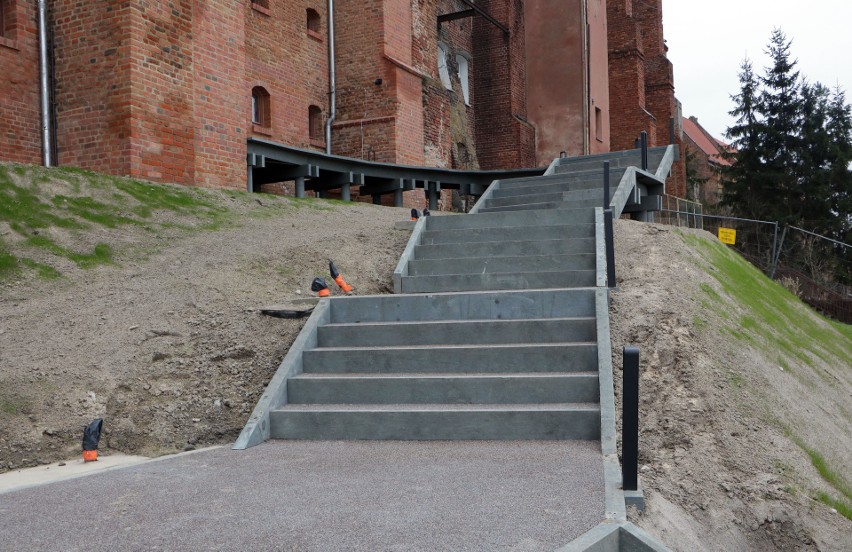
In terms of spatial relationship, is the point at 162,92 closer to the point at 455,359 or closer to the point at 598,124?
the point at 455,359

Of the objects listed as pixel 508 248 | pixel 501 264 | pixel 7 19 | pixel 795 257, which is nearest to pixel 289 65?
pixel 7 19

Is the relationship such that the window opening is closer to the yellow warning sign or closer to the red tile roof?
the yellow warning sign

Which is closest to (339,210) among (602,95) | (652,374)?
(652,374)

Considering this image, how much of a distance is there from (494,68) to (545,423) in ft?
76.7

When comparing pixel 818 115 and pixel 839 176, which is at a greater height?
pixel 818 115

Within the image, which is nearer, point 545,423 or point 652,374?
point 545,423

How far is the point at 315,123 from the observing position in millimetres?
21016

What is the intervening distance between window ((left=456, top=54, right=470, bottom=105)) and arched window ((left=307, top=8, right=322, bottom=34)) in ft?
25.5

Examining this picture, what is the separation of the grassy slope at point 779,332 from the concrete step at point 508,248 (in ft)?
4.71

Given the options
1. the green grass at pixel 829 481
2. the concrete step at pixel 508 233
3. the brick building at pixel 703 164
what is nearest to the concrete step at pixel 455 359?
the green grass at pixel 829 481

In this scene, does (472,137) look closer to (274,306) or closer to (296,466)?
(274,306)

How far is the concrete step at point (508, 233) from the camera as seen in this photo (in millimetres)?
9516

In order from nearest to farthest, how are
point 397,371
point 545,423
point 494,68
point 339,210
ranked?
point 545,423, point 397,371, point 339,210, point 494,68

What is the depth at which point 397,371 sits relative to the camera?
668cm
